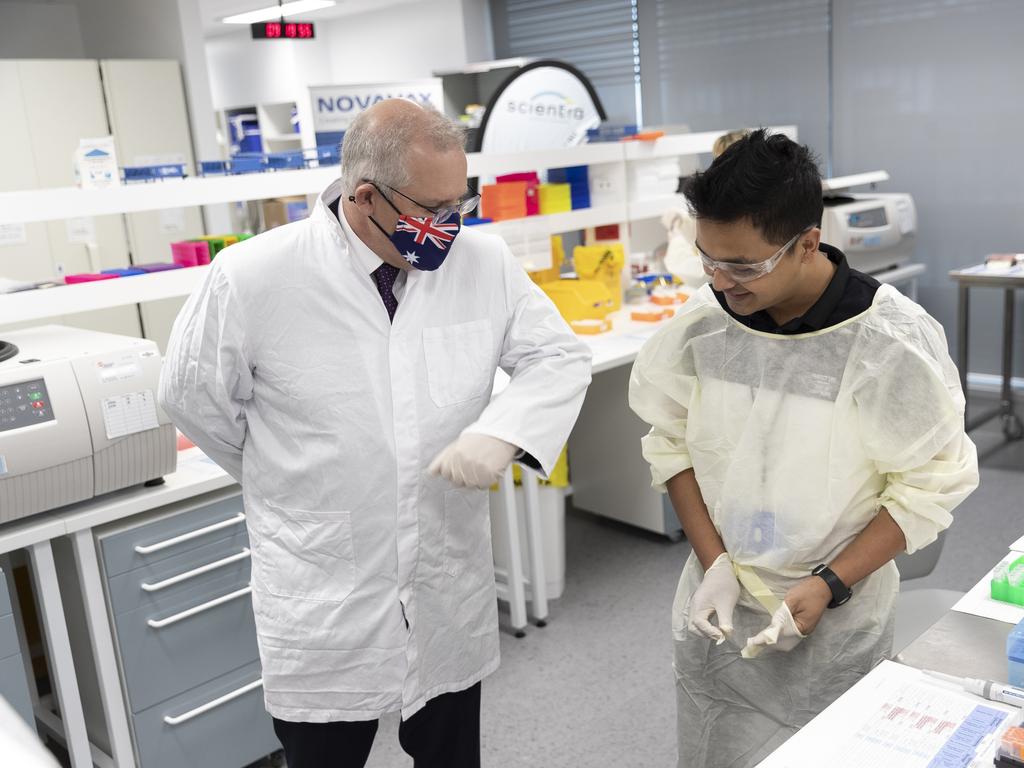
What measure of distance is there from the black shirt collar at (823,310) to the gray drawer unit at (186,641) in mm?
1482

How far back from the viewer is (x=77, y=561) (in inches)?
82.4

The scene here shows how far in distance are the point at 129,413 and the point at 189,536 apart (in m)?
0.32

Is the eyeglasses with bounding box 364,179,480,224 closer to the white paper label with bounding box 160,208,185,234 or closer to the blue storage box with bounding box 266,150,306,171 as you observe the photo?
the blue storage box with bounding box 266,150,306,171

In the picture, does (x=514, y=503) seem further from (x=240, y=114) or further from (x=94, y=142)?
(x=240, y=114)

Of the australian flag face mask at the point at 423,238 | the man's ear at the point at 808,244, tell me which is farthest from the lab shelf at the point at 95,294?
the man's ear at the point at 808,244

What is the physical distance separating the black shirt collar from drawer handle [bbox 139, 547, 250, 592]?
1425mm

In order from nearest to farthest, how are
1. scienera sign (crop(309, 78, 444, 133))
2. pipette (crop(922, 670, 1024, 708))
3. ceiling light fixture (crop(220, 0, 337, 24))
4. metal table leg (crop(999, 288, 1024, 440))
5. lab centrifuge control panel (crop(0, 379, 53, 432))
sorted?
pipette (crop(922, 670, 1024, 708))
lab centrifuge control panel (crop(0, 379, 53, 432))
ceiling light fixture (crop(220, 0, 337, 24))
metal table leg (crop(999, 288, 1024, 440))
scienera sign (crop(309, 78, 444, 133))

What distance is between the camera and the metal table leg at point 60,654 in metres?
2.04

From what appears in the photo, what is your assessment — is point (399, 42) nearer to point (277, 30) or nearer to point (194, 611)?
point (277, 30)

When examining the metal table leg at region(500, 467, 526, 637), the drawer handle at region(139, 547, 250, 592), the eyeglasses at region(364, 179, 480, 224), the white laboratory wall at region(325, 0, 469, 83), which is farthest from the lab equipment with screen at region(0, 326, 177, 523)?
the white laboratory wall at region(325, 0, 469, 83)

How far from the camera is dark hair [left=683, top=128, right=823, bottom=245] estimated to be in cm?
126

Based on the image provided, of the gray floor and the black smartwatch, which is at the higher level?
the black smartwatch

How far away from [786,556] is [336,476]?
0.69m

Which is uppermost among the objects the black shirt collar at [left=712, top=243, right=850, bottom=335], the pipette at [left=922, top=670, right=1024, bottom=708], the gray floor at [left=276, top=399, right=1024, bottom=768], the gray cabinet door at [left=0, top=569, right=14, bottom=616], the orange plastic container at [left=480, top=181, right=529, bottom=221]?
the orange plastic container at [left=480, top=181, right=529, bottom=221]
